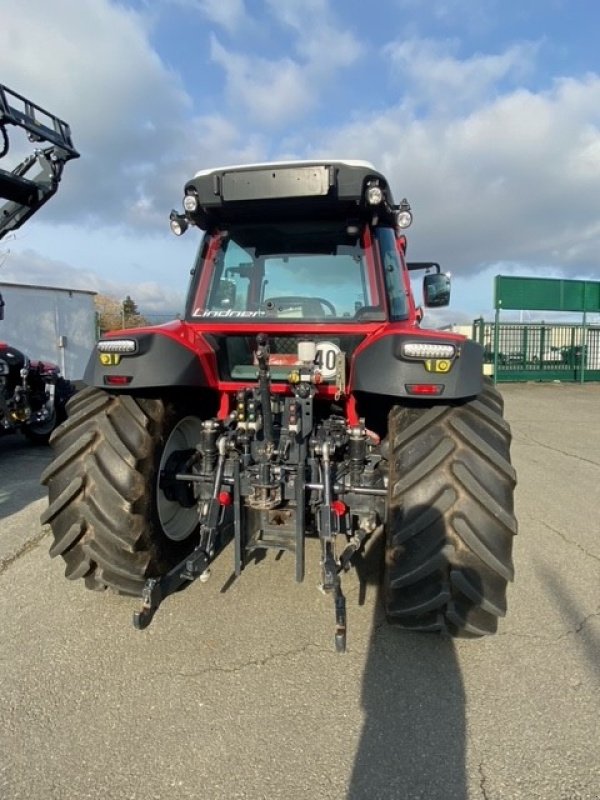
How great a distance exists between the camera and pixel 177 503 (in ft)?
10.6

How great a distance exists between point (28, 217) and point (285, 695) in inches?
273

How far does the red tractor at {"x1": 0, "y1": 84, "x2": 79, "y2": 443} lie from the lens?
6395mm

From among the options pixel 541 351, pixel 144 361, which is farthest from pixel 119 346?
pixel 541 351

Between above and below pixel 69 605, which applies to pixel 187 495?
above

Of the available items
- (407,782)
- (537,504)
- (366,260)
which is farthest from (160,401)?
(537,504)

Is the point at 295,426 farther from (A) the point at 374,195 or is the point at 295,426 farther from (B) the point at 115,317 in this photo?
(B) the point at 115,317

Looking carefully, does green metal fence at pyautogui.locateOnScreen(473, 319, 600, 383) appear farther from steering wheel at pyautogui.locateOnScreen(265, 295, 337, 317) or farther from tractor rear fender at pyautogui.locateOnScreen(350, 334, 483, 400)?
tractor rear fender at pyautogui.locateOnScreen(350, 334, 483, 400)

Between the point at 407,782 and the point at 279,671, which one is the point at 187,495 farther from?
the point at 407,782

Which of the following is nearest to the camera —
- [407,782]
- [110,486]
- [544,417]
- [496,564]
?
[407,782]

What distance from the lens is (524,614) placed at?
118 inches

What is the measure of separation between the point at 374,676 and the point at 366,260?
7.11 ft

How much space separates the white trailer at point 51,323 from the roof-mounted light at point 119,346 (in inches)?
443

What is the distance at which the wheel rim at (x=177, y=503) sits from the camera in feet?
10.1

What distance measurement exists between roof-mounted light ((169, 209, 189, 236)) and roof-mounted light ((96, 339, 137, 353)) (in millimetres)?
907
